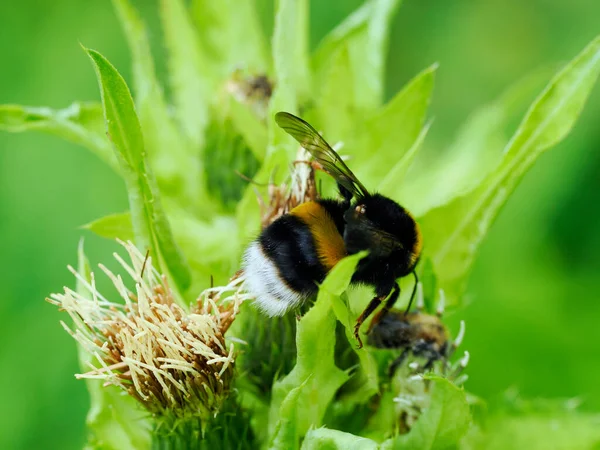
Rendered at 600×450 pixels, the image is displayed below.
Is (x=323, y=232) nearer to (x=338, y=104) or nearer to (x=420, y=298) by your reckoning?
(x=420, y=298)

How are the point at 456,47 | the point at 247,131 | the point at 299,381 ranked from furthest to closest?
the point at 456,47
the point at 247,131
the point at 299,381

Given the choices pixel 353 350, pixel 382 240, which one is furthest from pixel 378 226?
pixel 353 350

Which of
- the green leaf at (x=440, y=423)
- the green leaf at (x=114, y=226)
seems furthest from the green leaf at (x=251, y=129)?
the green leaf at (x=440, y=423)

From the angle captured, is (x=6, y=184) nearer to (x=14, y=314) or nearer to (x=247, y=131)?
(x=14, y=314)

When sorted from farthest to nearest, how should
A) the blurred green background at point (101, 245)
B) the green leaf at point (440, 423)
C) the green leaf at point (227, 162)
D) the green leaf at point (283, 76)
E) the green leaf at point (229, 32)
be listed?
the blurred green background at point (101, 245), the green leaf at point (229, 32), the green leaf at point (227, 162), the green leaf at point (283, 76), the green leaf at point (440, 423)

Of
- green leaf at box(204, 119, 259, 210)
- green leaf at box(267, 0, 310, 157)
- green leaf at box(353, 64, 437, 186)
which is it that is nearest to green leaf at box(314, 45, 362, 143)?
green leaf at box(353, 64, 437, 186)

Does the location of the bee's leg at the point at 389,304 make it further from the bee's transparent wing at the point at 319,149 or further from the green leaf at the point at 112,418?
the green leaf at the point at 112,418

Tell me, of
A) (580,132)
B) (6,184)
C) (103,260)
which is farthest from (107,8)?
(580,132)
